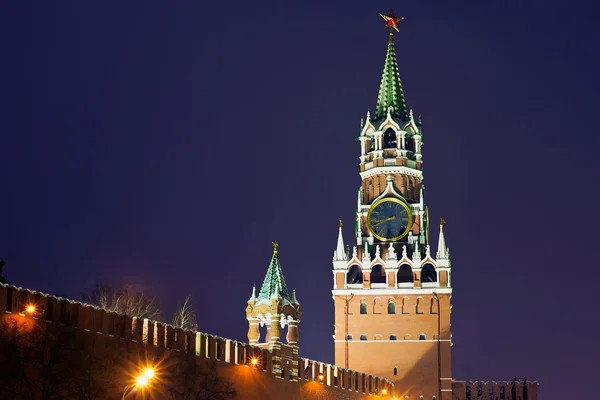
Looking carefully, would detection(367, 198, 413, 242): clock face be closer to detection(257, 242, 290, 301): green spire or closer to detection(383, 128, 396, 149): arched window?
detection(383, 128, 396, 149): arched window

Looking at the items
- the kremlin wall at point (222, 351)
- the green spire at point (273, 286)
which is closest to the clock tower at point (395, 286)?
the kremlin wall at point (222, 351)

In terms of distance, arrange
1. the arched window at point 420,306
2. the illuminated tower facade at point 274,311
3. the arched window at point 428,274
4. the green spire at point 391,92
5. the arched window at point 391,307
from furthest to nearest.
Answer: the green spire at point 391,92
the arched window at point 428,274
the arched window at point 391,307
the arched window at point 420,306
the illuminated tower facade at point 274,311

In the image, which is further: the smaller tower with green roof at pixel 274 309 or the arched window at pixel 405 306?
the arched window at pixel 405 306

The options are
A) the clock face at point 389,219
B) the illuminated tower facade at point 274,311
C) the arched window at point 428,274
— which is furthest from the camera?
the clock face at point 389,219

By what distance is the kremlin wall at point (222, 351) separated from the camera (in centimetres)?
4019

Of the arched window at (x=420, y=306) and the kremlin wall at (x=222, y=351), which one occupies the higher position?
the arched window at (x=420, y=306)

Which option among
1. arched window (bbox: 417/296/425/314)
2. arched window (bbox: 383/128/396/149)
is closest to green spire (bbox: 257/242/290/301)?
arched window (bbox: 417/296/425/314)

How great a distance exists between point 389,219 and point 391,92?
469 inches

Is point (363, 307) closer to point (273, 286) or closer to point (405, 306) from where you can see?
point (405, 306)

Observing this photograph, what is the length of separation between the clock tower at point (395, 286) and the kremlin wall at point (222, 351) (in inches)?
741

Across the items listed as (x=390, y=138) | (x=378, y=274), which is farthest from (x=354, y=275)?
(x=390, y=138)

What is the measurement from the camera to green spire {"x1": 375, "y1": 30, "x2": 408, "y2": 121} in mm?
103688

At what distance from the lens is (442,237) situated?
317ft

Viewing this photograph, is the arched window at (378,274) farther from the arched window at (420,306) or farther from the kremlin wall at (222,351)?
the kremlin wall at (222,351)
